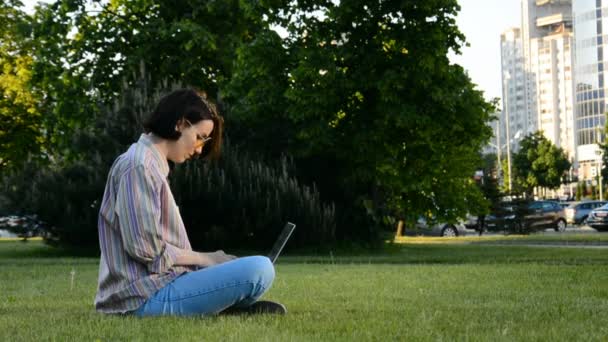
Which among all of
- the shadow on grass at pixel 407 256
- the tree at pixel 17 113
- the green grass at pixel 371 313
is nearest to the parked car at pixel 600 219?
the shadow on grass at pixel 407 256

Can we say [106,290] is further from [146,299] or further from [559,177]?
[559,177]

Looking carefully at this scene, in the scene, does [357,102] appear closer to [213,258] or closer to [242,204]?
[242,204]

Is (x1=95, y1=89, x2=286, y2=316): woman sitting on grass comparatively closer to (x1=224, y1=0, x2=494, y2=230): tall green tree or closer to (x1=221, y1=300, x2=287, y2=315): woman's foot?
(x1=221, y1=300, x2=287, y2=315): woman's foot

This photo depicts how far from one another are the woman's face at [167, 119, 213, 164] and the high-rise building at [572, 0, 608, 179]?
14505 cm

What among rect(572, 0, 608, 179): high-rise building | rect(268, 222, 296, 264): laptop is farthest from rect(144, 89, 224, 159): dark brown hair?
rect(572, 0, 608, 179): high-rise building

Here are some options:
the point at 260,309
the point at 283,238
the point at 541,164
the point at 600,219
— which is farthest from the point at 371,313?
the point at 541,164

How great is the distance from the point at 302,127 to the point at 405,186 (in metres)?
3.85

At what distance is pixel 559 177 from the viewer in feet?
342

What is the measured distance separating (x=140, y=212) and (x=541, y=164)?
3962 inches

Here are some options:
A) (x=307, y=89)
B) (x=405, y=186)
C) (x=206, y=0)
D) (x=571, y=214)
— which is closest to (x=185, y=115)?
(x=307, y=89)

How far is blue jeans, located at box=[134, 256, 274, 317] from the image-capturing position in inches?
246

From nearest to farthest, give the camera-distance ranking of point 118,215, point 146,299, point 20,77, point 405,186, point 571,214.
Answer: point 118,215
point 146,299
point 405,186
point 20,77
point 571,214

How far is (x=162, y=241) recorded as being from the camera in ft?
19.4

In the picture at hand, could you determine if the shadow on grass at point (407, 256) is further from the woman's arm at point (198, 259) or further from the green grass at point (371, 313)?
the woman's arm at point (198, 259)
